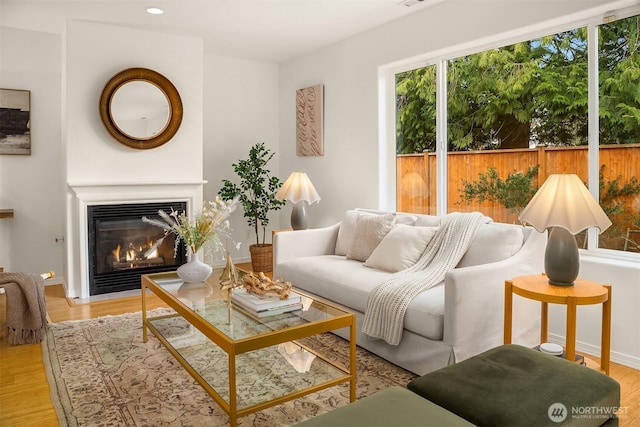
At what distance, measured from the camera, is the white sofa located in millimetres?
2486

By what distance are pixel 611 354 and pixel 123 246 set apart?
4151 mm

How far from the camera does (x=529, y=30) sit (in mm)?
3402

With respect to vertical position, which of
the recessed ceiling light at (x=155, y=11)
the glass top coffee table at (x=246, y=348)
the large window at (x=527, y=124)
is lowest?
the glass top coffee table at (x=246, y=348)

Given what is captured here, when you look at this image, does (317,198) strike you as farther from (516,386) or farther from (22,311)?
(516,386)

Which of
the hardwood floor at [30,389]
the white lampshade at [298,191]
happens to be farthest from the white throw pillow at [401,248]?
the white lampshade at [298,191]

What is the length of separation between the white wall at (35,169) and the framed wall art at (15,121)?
0.17 feet

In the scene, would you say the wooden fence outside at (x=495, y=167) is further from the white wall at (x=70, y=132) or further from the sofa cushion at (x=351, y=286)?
the white wall at (x=70, y=132)

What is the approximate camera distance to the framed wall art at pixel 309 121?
529cm

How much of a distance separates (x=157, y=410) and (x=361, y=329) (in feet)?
4.14

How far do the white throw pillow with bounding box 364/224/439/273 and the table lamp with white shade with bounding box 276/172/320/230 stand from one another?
1453 mm

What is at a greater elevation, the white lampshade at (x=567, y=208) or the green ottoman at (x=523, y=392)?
the white lampshade at (x=567, y=208)

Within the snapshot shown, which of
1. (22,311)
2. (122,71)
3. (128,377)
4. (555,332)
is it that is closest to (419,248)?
(555,332)

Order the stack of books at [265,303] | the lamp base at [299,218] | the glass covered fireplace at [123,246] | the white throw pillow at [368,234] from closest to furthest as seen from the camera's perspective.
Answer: the stack of books at [265,303] < the white throw pillow at [368,234] < the glass covered fireplace at [123,246] < the lamp base at [299,218]

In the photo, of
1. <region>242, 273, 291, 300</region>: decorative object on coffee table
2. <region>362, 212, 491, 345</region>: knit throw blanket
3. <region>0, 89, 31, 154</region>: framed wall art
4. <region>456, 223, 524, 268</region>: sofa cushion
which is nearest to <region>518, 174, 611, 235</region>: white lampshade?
→ <region>456, 223, 524, 268</region>: sofa cushion
